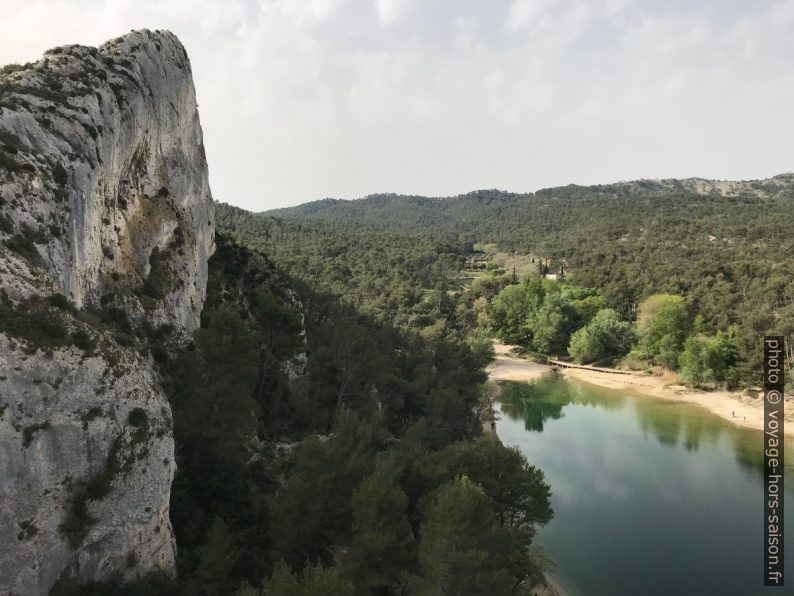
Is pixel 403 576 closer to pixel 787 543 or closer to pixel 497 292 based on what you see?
pixel 787 543

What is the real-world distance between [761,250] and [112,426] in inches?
5048

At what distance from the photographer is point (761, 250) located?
106125mm

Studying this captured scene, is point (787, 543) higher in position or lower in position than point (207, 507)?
lower

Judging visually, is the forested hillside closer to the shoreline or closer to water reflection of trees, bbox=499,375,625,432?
the shoreline

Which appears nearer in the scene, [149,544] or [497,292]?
[149,544]

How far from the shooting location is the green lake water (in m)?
29.9

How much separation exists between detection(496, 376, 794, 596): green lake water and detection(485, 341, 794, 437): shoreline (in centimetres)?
289

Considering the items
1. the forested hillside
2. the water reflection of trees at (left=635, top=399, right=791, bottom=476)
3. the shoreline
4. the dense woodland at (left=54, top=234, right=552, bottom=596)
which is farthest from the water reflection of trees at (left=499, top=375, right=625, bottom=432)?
the dense woodland at (left=54, top=234, right=552, bottom=596)

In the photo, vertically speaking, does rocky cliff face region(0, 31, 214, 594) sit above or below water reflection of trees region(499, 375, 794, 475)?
above

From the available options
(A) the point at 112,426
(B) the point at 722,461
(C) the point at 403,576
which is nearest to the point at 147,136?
(A) the point at 112,426

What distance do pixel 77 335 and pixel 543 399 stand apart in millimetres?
66541

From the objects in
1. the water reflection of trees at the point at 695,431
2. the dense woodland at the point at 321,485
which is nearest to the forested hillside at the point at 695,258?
the water reflection of trees at the point at 695,431

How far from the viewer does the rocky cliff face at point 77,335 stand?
13164mm

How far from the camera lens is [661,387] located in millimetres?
74500
